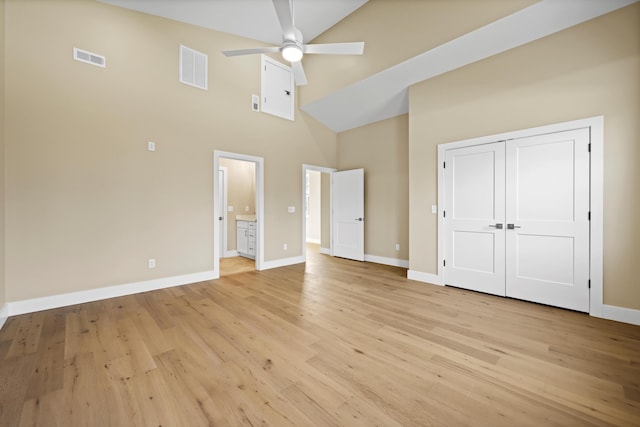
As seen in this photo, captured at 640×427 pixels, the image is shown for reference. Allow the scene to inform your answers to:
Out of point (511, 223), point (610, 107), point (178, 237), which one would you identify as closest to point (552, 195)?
point (511, 223)

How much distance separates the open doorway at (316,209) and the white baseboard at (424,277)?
7.78ft

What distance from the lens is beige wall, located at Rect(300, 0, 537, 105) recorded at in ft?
10.3

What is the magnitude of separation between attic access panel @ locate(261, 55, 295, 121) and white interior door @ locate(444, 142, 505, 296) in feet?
11.1

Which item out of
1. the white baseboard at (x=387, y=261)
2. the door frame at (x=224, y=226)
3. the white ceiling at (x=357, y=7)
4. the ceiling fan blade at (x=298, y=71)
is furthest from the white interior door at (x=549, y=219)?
the door frame at (x=224, y=226)

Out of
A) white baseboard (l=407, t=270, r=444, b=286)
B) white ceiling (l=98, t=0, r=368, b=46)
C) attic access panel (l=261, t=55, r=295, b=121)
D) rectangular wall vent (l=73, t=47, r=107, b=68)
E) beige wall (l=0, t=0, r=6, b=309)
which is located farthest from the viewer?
attic access panel (l=261, t=55, r=295, b=121)

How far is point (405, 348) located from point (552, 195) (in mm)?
2700

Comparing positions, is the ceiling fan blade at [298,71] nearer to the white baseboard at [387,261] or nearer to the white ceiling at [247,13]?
the white ceiling at [247,13]

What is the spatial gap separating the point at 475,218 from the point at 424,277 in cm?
124

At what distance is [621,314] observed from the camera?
272cm

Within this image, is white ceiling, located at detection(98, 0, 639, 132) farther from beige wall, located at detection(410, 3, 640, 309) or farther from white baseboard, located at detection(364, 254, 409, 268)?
white baseboard, located at detection(364, 254, 409, 268)

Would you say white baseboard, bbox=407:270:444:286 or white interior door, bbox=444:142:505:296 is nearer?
white interior door, bbox=444:142:505:296

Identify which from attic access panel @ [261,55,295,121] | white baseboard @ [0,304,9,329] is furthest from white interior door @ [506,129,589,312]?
white baseboard @ [0,304,9,329]

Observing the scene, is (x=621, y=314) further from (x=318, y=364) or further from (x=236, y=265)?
(x=236, y=265)

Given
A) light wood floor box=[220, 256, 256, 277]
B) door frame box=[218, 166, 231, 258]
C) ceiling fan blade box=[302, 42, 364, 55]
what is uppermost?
ceiling fan blade box=[302, 42, 364, 55]
